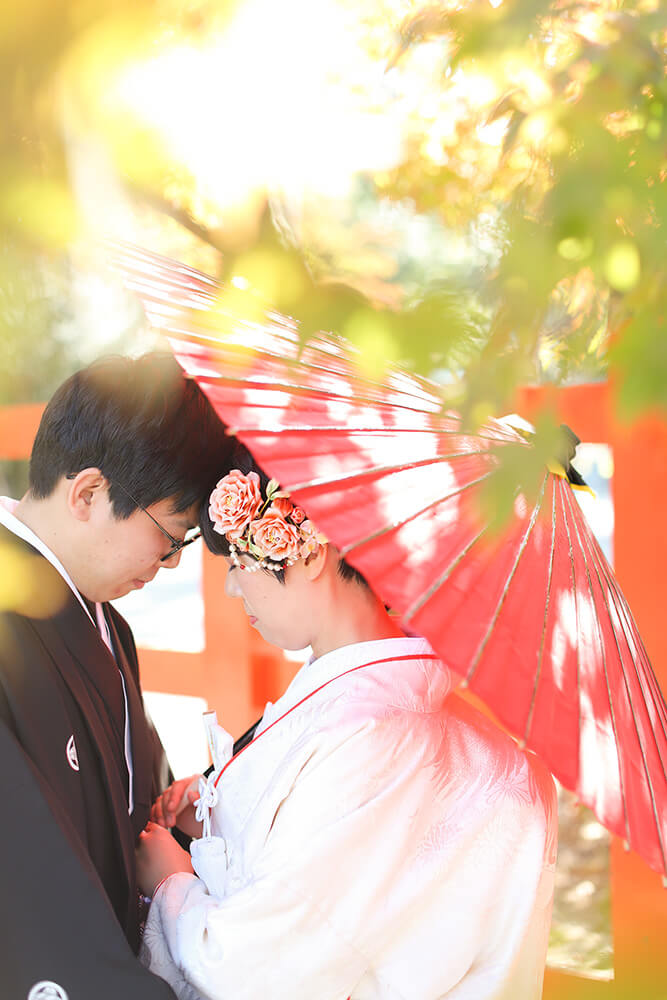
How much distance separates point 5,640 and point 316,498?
2.41ft

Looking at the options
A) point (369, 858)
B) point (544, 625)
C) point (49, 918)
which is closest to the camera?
point (544, 625)

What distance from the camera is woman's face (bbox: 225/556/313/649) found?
178 centimetres

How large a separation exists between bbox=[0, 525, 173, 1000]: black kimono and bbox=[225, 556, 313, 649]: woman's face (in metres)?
0.33

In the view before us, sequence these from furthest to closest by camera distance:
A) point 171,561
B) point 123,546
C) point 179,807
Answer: point 179,807 < point 171,561 < point 123,546

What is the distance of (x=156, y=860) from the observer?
1.78 metres

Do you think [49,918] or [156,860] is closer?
[49,918]

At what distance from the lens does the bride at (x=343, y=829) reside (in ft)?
4.94

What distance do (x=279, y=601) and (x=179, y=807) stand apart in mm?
628

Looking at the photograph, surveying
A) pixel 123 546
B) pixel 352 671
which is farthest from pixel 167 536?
pixel 352 671

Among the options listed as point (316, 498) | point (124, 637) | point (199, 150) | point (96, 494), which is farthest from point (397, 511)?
point (199, 150)

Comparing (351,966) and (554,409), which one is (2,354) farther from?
(351,966)

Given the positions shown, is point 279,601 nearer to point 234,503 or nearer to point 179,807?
point 234,503

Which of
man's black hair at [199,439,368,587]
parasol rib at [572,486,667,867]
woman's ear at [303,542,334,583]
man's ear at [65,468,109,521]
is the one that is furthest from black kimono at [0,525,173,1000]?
parasol rib at [572,486,667,867]

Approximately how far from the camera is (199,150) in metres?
2.40
